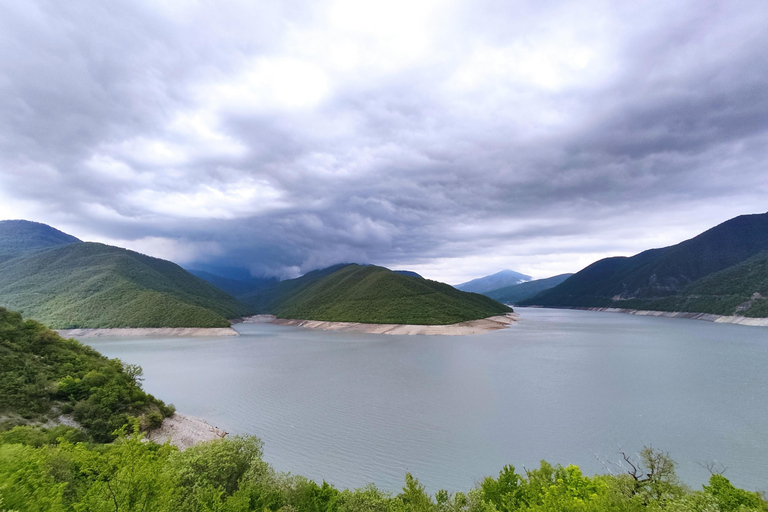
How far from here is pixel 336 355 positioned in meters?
58.8

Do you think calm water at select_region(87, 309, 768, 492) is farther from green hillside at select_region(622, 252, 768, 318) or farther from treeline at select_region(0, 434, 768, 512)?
green hillside at select_region(622, 252, 768, 318)

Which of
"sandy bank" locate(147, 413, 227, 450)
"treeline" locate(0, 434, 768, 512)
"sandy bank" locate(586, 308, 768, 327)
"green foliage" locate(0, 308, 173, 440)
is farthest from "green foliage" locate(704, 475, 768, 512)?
"sandy bank" locate(586, 308, 768, 327)

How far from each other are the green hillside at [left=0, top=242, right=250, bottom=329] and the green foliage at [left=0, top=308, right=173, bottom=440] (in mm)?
76020

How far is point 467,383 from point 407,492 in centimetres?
2618

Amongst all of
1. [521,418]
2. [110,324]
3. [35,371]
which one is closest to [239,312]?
[110,324]

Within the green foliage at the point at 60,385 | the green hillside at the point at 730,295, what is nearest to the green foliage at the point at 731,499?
the green foliage at the point at 60,385

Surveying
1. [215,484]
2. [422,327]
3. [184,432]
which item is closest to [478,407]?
[215,484]

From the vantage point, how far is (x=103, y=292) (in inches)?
4284

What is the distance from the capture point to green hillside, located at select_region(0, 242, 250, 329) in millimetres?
98250

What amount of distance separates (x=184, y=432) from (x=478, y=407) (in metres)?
21.7

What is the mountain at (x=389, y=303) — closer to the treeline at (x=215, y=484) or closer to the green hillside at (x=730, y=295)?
the green hillside at (x=730, y=295)

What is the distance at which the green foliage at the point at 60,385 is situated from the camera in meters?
21.0

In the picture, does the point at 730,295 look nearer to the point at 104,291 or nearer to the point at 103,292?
the point at 103,292

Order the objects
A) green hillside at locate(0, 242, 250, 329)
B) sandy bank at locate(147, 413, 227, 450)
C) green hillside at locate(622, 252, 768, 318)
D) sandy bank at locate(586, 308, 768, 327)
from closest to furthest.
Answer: sandy bank at locate(147, 413, 227, 450) → sandy bank at locate(586, 308, 768, 327) → green hillside at locate(0, 242, 250, 329) → green hillside at locate(622, 252, 768, 318)
